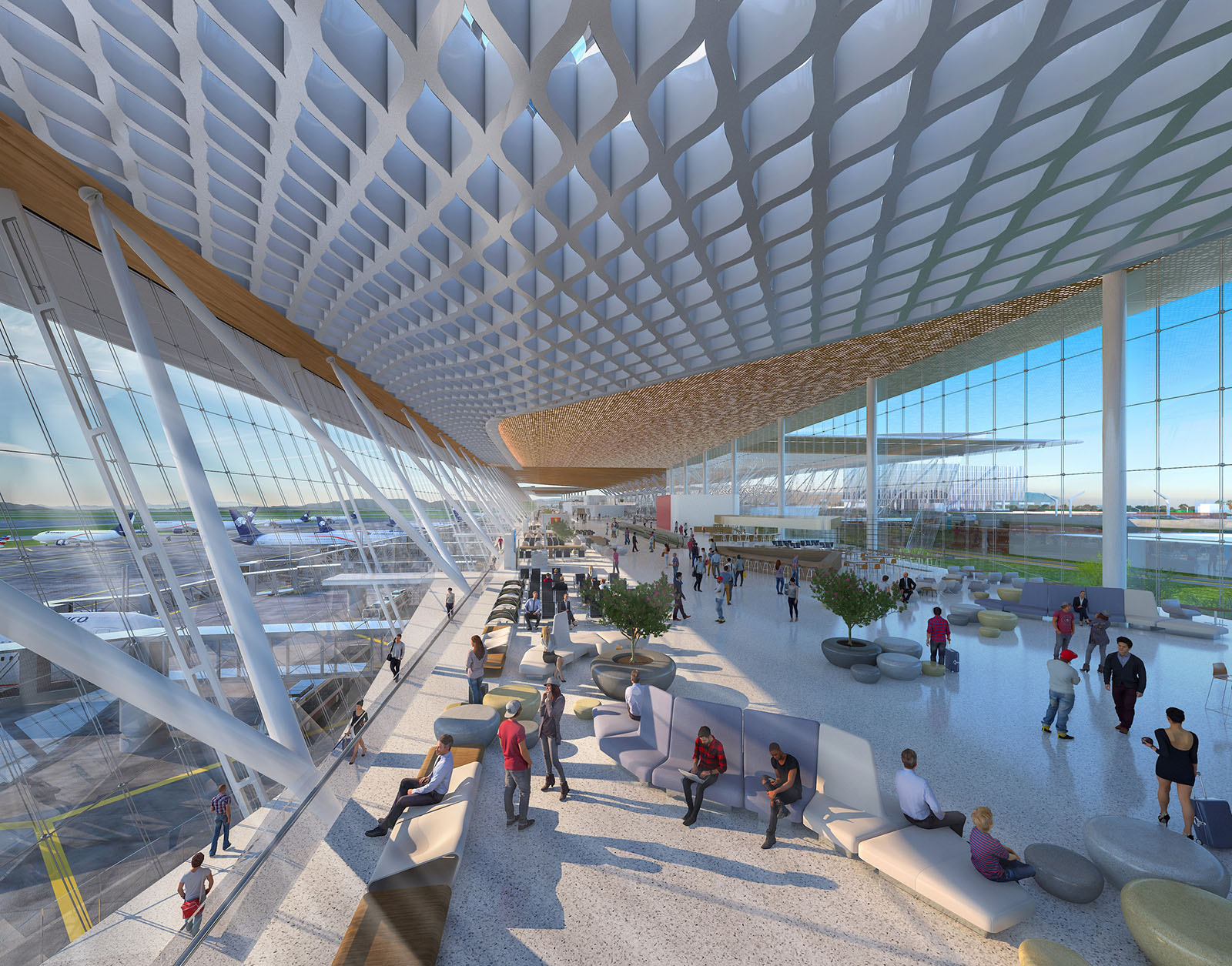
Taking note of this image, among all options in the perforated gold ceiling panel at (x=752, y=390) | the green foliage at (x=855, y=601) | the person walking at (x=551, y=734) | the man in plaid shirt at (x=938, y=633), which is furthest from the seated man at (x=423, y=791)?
the perforated gold ceiling panel at (x=752, y=390)

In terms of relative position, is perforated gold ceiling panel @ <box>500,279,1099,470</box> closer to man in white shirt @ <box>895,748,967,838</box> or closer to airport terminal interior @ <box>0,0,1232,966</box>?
airport terminal interior @ <box>0,0,1232,966</box>

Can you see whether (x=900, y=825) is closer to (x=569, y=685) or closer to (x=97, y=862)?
(x=569, y=685)

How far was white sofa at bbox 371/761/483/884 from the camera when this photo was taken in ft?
14.9

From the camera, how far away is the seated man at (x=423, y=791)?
5.29m

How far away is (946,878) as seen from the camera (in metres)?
4.24

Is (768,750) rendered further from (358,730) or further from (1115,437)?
(1115,437)

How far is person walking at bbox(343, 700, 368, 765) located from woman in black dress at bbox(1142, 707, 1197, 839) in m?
8.37

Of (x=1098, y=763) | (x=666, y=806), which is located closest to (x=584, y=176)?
(x=666, y=806)

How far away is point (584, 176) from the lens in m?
7.07

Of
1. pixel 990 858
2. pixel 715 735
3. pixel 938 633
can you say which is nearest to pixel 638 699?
pixel 715 735

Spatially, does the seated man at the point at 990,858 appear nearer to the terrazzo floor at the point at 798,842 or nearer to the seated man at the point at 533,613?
the terrazzo floor at the point at 798,842

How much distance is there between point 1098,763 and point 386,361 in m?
18.5

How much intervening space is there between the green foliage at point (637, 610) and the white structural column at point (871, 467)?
2152cm

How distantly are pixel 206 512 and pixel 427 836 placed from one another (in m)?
5.00
